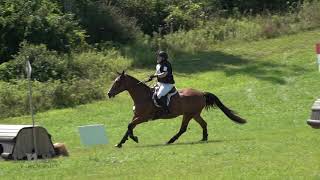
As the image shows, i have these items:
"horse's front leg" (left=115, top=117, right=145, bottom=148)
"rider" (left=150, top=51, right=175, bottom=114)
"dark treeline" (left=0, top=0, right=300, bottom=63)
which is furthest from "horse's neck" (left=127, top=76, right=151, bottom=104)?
"dark treeline" (left=0, top=0, right=300, bottom=63)

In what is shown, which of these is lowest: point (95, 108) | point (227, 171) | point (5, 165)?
point (95, 108)

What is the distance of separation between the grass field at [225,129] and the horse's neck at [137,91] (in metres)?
1.26

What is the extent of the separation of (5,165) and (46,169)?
1664mm

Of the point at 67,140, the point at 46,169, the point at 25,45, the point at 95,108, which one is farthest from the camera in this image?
the point at 25,45

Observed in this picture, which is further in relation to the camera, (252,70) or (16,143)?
(252,70)

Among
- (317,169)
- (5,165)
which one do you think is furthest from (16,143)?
(317,169)

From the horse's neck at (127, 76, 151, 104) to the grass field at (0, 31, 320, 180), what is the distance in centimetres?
126

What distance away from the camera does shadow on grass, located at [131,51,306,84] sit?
118 ft

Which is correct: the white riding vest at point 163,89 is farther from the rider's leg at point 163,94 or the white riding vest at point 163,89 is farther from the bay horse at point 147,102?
the bay horse at point 147,102

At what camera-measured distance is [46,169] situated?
15.1 meters

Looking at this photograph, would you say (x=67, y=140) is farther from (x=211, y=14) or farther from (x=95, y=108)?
(x=211, y=14)

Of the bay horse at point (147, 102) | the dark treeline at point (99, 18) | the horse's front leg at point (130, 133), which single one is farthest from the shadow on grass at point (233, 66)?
the horse's front leg at point (130, 133)

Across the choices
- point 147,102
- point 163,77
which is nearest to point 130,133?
point 147,102

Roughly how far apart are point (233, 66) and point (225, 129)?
14.3 meters
